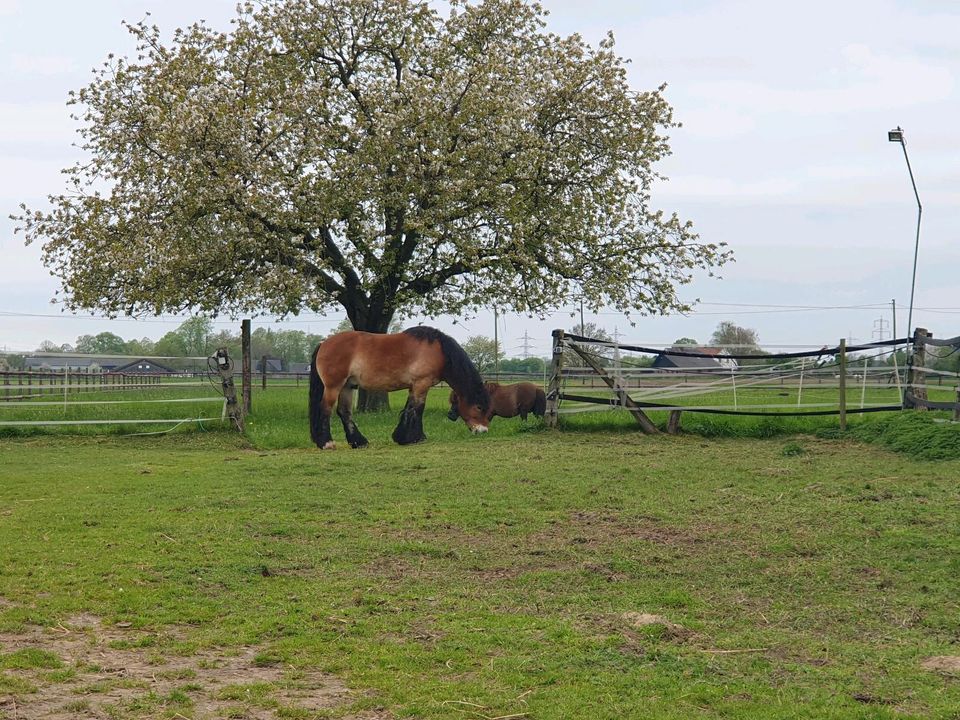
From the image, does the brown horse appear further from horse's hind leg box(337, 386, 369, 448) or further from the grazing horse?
horse's hind leg box(337, 386, 369, 448)

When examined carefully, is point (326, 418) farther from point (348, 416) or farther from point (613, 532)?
point (613, 532)

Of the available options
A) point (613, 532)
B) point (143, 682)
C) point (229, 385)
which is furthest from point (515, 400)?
point (143, 682)

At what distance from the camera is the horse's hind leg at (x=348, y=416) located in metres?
15.0

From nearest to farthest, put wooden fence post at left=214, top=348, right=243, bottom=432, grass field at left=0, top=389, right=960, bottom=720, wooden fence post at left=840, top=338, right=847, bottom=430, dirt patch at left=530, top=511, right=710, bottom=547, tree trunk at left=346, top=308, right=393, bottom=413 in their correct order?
grass field at left=0, top=389, right=960, bottom=720
dirt patch at left=530, top=511, right=710, bottom=547
wooden fence post at left=840, top=338, right=847, bottom=430
wooden fence post at left=214, top=348, right=243, bottom=432
tree trunk at left=346, top=308, right=393, bottom=413

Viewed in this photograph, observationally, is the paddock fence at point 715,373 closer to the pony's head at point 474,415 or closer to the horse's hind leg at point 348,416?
the pony's head at point 474,415

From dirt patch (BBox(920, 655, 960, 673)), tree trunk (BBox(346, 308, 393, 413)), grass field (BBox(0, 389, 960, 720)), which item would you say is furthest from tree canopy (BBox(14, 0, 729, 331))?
dirt patch (BBox(920, 655, 960, 673))

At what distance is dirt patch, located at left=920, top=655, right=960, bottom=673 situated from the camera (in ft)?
16.0

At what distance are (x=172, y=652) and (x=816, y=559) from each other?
441 cm

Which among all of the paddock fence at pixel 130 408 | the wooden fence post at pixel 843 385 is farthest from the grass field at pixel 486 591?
the paddock fence at pixel 130 408

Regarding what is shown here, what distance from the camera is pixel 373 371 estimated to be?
15039 mm

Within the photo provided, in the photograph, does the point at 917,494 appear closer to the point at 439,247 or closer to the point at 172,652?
the point at 172,652

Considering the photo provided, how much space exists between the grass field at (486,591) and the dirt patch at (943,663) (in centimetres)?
1

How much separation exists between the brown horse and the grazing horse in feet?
7.01

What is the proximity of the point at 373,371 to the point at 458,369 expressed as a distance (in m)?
1.40
